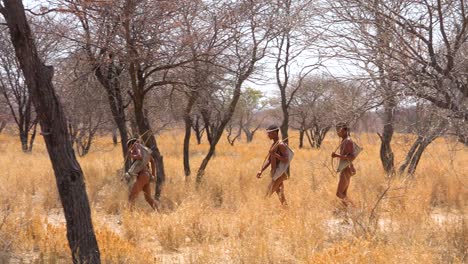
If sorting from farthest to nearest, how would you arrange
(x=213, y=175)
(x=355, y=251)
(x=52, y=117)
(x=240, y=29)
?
(x=213, y=175), (x=240, y=29), (x=355, y=251), (x=52, y=117)

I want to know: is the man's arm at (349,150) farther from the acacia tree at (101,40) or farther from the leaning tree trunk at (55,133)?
the leaning tree trunk at (55,133)

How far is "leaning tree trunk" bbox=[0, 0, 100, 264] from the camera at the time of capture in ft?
12.5

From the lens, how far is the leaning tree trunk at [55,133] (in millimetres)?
3811

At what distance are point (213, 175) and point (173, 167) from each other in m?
2.86

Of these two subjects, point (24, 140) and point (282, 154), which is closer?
point (282, 154)

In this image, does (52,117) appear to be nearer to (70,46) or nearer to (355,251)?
(355,251)

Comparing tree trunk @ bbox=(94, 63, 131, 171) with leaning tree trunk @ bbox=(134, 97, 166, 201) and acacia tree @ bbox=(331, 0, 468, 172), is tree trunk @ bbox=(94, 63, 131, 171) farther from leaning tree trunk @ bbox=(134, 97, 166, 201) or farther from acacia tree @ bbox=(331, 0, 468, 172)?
acacia tree @ bbox=(331, 0, 468, 172)

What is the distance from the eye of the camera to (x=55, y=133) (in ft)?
12.8

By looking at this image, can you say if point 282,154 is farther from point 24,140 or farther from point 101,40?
point 24,140

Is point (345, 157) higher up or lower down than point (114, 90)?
lower down

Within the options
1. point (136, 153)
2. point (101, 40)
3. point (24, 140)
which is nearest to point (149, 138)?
point (136, 153)

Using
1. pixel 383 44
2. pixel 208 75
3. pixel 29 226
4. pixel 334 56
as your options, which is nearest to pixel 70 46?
pixel 208 75

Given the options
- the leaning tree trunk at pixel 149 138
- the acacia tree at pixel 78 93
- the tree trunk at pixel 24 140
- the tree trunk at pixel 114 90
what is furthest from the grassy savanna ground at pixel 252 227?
the tree trunk at pixel 24 140

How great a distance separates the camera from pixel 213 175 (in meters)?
11.0
